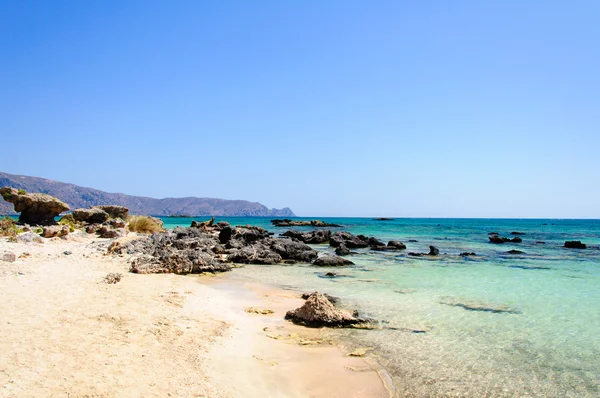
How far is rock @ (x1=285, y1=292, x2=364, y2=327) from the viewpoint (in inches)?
284

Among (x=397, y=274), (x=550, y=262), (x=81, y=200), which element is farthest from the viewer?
(x=81, y=200)

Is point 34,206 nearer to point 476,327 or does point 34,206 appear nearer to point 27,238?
point 27,238

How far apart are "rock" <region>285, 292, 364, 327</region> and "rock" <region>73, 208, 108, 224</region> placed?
87.9 ft

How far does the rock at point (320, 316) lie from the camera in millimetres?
7223

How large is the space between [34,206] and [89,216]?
18.3ft

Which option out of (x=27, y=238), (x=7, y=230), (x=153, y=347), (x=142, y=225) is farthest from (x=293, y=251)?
(x=142, y=225)

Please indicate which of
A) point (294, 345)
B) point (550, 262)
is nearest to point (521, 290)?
point (294, 345)

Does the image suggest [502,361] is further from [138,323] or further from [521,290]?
[521,290]

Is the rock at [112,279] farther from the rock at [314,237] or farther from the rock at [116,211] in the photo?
the rock at [116,211]

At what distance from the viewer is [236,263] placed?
55.1ft

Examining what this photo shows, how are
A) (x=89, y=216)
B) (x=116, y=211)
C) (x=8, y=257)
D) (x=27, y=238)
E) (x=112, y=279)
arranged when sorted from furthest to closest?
1. (x=116, y=211)
2. (x=89, y=216)
3. (x=27, y=238)
4. (x=8, y=257)
5. (x=112, y=279)

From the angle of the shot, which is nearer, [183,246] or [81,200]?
[183,246]

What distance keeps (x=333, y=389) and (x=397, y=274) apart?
10010 millimetres

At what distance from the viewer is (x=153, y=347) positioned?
5.05 metres
